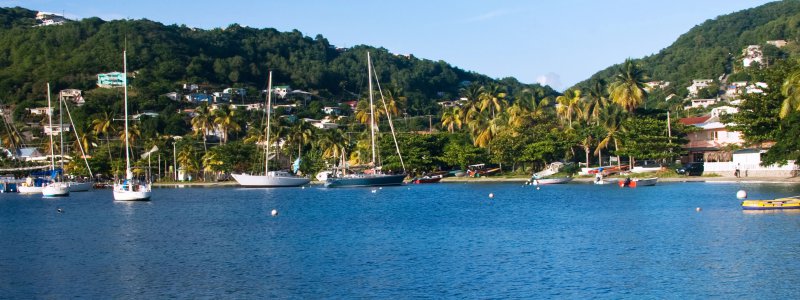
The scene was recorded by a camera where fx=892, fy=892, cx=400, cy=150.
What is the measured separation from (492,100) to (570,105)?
53.2 ft

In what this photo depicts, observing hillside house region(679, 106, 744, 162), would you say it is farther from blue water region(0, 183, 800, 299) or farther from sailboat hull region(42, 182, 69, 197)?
sailboat hull region(42, 182, 69, 197)

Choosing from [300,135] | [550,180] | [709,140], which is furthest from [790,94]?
[300,135]

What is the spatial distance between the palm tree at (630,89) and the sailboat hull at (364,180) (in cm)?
2799

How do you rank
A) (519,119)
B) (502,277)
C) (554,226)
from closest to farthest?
1. (502,277)
2. (554,226)
3. (519,119)

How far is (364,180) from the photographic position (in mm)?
100062

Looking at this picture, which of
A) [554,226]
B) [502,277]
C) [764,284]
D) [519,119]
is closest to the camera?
[764,284]

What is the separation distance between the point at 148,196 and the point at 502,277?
55569 mm

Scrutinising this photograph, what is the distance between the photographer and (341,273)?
34.9 m

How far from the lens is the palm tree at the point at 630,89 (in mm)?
106000

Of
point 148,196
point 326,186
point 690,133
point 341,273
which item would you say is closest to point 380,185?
point 326,186

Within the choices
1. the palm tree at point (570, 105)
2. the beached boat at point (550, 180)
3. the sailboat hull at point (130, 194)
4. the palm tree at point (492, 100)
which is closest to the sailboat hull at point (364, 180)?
the beached boat at point (550, 180)

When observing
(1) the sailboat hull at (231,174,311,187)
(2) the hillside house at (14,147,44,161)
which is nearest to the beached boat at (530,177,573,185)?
(1) the sailboat hull at (231,174,311,187)

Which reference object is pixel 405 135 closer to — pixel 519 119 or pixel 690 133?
pixel 519 119

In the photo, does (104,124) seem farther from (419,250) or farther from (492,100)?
(419,250)
